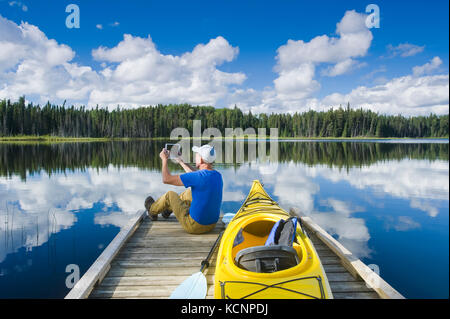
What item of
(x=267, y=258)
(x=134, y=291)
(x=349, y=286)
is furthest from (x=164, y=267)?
(x=349, y=286)

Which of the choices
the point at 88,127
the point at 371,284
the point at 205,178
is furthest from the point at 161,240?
the point at 88,127

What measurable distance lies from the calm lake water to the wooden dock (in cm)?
171

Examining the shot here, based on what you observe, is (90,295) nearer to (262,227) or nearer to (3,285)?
(262,227)

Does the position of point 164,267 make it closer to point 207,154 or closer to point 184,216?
point 184,216

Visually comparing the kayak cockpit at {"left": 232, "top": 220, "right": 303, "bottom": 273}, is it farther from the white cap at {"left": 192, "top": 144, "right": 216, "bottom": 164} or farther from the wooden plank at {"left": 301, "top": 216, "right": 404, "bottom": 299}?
the white cap at {"left": 192, "top": 144, "right": 216, "bottom": 164}

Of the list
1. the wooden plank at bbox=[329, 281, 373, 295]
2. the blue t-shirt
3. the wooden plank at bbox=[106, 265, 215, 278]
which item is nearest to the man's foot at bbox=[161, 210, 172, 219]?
the blue t-shirt

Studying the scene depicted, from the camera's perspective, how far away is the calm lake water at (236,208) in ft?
20.1

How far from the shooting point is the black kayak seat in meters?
3.00

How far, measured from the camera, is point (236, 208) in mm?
10688

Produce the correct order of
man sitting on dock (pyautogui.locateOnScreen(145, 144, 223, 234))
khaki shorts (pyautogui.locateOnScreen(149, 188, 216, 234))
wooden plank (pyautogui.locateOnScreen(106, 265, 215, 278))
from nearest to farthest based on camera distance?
1. wooden plank (pyautogui.locateOnScreen(106, 265, 215, 278))
2. man sitting on dock (pyautogui.locateOnScreen(145, 144, 223, 234))
3. khaki shorts (pyautogui.locateOnScreen(149, 188, 216, 234))

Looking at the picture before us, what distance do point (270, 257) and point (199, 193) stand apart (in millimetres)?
2313

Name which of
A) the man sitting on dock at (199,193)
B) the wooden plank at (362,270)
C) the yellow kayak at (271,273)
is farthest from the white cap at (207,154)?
the wooden plank at (362,270)
